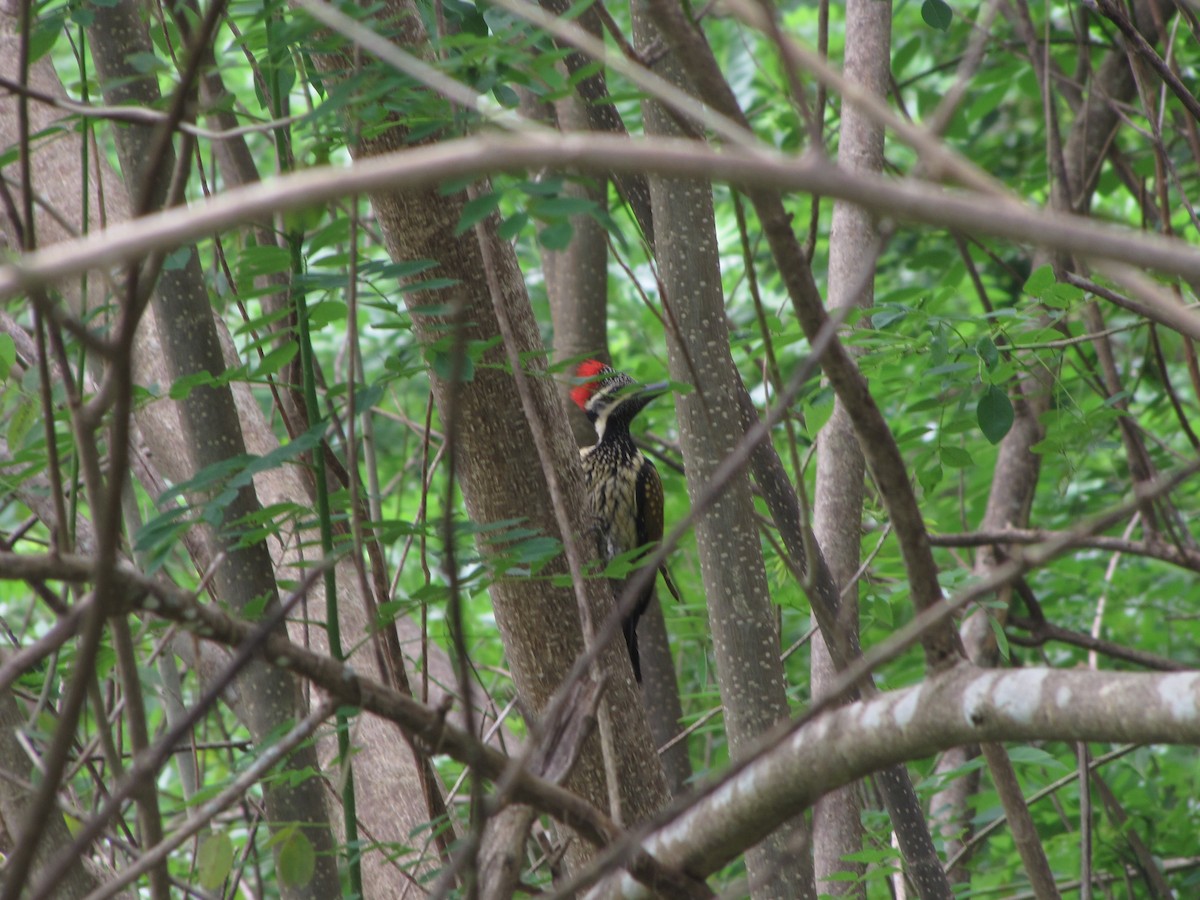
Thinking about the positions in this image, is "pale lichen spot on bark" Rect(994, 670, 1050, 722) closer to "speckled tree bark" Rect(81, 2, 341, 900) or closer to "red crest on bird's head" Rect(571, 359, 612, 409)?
"speckled tree bark" Rect(81, 2, 341, 900)

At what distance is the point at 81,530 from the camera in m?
2.40

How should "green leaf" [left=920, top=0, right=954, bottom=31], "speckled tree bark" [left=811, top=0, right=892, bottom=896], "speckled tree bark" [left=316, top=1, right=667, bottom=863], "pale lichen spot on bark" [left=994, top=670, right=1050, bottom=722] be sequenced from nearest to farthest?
"pale lichen spot on bark" [left=994, top=670, right=1050, bottom=722]
"speckled tree bark" [left=316, top=1, right=667, bottom=863]
"green leaf" [left=920, top=0, right=954, bottom=31]
"speckled tree bark" [left=811, top=0, right=892, bottom=896]

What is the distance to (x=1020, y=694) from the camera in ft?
3.29

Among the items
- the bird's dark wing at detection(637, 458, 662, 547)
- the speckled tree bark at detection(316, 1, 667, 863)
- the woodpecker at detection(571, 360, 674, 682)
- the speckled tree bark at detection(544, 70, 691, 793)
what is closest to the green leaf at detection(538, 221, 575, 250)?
the speckled tree bark at detection(316, 1, 667, 863)

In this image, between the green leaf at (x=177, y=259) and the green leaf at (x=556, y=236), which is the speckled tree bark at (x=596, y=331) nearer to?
the green leaf at (x=177, y=259)

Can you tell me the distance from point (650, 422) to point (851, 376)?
11.1 ft

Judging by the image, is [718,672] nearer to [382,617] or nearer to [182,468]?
[382,617]

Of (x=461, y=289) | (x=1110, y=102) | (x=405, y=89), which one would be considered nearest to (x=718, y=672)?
(x=461, y=289)

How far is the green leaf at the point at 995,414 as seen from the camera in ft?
7.02

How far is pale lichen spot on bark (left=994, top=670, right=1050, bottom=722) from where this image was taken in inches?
39.2

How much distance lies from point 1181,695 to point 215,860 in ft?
3.60

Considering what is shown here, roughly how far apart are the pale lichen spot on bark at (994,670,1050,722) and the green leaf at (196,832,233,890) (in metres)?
0.95

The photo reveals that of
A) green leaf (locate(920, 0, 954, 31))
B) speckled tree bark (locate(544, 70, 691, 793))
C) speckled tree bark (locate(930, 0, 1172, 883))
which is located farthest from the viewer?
speckled tree bark (locate(544, 70, 691, 793))

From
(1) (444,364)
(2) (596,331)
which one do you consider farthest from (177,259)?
(2) (596,331)
